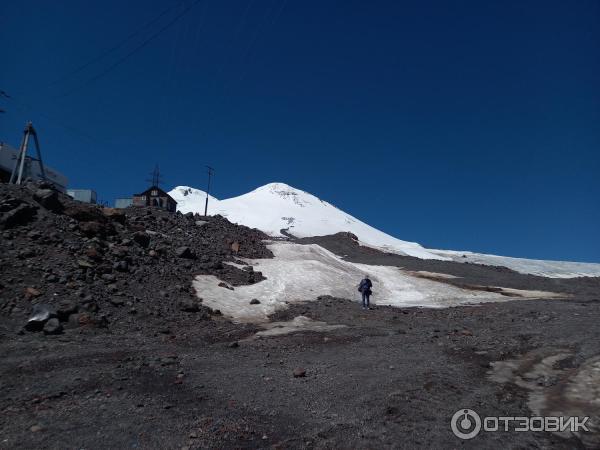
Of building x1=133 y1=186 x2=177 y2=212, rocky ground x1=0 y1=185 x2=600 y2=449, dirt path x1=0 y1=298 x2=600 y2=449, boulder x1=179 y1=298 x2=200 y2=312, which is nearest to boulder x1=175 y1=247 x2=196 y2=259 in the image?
rocky ground x1=0 y1=185 x2=600 y2=449

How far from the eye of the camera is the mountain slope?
11644 centimetres

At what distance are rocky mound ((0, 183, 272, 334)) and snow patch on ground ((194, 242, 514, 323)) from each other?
52.9 inches

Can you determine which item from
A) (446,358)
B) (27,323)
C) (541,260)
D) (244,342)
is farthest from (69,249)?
(541,260)

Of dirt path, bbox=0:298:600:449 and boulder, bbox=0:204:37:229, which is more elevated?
boulder, bbox=0:204:37:229

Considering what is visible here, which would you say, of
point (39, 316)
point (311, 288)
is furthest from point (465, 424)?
point (311, 288)

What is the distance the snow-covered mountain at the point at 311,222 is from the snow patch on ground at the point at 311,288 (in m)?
44.2

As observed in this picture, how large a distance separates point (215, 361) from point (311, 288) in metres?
15.6

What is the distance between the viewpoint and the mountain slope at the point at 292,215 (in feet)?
382

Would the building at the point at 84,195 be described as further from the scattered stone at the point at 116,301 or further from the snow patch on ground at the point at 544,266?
the snow patch on ground at the point at 544,266

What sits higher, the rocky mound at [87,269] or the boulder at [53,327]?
the rocky mound at [87,269]

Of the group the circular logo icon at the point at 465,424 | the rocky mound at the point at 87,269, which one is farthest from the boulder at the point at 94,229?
the circular logo icon at the point at 465,424

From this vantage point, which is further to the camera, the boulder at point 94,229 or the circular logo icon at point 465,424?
the boulder at point 94,229

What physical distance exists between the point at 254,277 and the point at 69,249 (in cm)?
1163

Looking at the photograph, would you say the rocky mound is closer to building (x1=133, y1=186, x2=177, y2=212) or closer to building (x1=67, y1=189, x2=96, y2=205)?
building (x1=67, y1=189, x2=96, y2=205)
